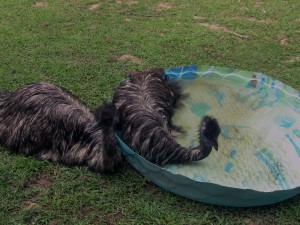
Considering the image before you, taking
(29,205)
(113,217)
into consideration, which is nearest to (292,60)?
(113,217)

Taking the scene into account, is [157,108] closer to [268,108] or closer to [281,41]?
[268,108]

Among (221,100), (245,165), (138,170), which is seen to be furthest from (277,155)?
(138,170)

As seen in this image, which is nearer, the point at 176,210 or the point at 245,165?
the point at 176,210

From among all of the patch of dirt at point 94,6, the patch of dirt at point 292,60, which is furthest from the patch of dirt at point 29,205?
the patch of dirt at point 94,6

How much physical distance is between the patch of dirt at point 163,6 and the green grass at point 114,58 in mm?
48

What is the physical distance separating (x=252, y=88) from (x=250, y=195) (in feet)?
6.57

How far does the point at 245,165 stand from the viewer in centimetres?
432

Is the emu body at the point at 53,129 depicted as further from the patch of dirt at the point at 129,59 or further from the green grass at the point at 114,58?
the patch of dirt at the point at 129,59

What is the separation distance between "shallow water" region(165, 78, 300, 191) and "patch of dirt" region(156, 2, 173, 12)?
2914 mm

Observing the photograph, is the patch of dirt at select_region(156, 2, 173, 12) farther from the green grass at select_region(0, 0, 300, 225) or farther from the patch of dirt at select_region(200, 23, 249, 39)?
the patch of dirt at select_region(200, 23, 249, 39)

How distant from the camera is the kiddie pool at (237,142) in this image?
143 inches

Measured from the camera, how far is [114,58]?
245 inches

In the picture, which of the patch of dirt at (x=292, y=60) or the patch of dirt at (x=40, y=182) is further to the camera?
the patch of dirt at (x=292, y=60)

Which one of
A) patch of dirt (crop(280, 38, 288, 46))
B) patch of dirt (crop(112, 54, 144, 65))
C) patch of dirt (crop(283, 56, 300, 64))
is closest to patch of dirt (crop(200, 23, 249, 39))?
patch of dirt (crop(280, 38, 288, 46))
